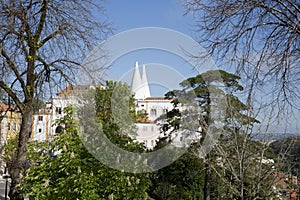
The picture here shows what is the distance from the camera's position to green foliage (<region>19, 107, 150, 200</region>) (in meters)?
4.55

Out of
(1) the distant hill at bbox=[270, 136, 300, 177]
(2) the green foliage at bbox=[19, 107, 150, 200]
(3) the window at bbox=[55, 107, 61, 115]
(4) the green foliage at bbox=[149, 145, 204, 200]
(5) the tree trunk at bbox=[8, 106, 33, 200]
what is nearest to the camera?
(1) the distant hill at bbox=[270, 136, 300, 177]

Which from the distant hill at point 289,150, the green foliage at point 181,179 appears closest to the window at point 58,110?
the distant hill at point 289,150

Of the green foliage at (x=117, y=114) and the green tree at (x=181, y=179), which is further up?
the green foliage at (x=117, y=114)

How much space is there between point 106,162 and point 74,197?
2.18 feet

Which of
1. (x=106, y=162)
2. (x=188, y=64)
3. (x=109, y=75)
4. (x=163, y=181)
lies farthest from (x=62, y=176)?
(x=163, y=181)

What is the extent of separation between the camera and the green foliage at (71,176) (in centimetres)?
455

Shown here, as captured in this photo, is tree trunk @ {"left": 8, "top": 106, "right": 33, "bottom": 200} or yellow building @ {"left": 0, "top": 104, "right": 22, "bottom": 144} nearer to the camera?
tree trunk @ {"left": 8, "top": 106, "right": 33, "bottom": 200}

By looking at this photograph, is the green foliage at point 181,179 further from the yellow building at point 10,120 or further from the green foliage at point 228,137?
the yellow building at point 10,120

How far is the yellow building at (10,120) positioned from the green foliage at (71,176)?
41.9 inches

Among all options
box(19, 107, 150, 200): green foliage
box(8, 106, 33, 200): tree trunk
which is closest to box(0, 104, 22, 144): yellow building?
box(8, 106, 33, 200): tree trunk

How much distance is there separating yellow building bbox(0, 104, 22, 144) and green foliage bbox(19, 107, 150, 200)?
106cm

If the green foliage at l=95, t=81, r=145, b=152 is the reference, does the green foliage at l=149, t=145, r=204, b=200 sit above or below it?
below

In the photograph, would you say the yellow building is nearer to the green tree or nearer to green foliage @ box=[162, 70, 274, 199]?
green foliage @ box=[162, 70, 274, 199]

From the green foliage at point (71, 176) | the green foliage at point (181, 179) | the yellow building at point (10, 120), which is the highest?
the yellow building at point (10, 120)
